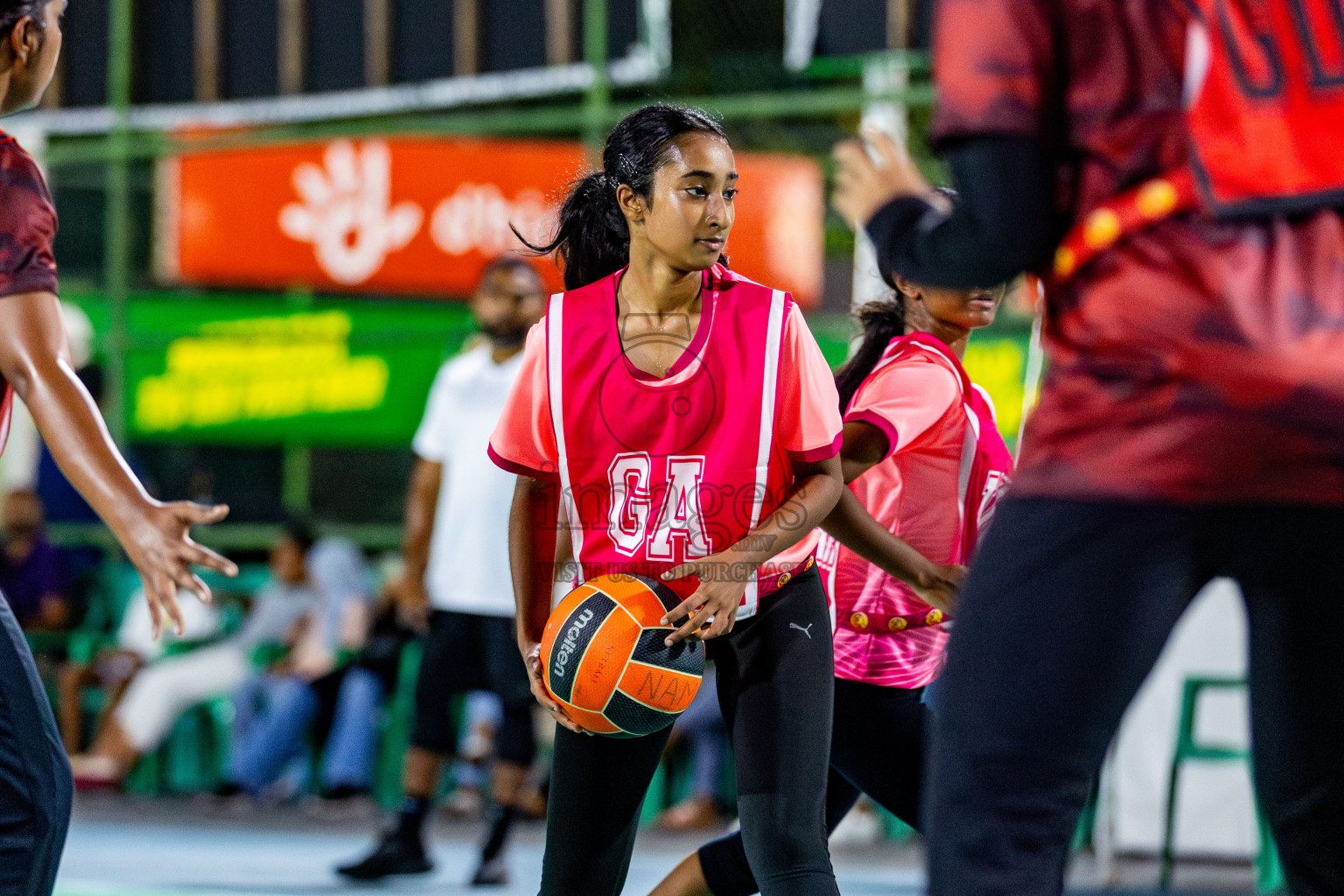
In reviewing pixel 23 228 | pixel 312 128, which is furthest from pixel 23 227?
pixel 312 128

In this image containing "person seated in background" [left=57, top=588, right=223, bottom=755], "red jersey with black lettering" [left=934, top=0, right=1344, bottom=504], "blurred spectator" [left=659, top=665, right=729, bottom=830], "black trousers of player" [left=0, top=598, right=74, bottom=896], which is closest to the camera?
"red jersey with black lettering" [left=934, top=0, right=1344, bottom=504]

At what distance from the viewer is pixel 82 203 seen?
36.3 feet

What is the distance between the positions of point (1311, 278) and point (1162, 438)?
0.77ft

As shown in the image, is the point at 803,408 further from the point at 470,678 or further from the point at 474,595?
the point at 470,678

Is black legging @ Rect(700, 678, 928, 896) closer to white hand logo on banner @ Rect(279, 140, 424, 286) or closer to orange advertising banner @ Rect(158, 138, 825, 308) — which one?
orange advertising banner @ Rect(158, 138, 825, 308)

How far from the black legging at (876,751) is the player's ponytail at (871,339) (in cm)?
65

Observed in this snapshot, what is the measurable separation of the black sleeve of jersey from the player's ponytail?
5.35 feet

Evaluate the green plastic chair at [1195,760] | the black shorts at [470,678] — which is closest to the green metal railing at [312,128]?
the black shorts at [470,678]

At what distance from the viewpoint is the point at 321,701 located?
798 centimetres

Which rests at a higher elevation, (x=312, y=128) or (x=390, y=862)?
(x=312, y=128)

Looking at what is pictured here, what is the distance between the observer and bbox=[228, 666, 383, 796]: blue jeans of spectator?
781cm

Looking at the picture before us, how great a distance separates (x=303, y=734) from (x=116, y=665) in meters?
1.26

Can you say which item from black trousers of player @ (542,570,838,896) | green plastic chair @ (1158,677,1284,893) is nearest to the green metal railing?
green plastic chair @ (1158,677,1284,893)

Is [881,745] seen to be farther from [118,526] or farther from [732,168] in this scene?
[118,526]
